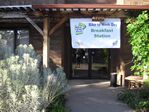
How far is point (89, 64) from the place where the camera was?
22.5 m

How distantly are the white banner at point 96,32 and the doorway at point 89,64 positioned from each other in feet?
21.0

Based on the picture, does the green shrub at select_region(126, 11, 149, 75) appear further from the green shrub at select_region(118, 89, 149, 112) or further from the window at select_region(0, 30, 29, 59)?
the window at select_region(0, 30, 29, 59)

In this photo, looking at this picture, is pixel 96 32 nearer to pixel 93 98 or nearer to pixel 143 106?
pixel 93 98

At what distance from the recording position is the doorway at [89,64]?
22.4 m

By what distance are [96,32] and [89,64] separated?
6.74 m

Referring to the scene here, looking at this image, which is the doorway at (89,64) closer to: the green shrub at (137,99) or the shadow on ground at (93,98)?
the shadow on ground at (93,98)

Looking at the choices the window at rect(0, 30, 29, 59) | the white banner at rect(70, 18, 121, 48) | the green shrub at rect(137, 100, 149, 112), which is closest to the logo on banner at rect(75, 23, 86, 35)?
the white banner at rect(70, 18, 121, 48)

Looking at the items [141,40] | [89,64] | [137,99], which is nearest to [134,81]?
[137,99]

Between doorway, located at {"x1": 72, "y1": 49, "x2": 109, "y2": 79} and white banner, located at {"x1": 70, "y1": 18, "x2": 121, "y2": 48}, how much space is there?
6407 millimetres

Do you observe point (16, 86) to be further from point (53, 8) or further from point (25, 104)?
point (53, 8)

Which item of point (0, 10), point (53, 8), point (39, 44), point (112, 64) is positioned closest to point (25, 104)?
point (53, 8)

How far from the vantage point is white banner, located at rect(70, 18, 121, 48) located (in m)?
15.9

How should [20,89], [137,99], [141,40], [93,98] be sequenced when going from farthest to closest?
[93,98] → [137,99] → [141,40] → [20,89]

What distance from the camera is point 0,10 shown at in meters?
16.5
